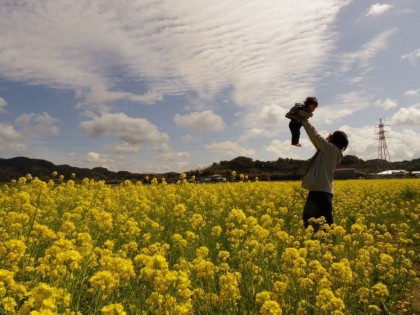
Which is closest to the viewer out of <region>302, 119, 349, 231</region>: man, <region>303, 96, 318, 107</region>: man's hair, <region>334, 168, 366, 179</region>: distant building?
<region>303, 96, 318, 107</region>: man's hair

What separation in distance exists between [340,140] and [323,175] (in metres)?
0.59

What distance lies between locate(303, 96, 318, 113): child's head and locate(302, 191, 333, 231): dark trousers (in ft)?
4.06

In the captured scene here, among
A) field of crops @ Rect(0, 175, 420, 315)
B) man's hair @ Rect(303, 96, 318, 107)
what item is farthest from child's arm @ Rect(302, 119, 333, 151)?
field of crops @ Rect(0, 175, 420, 315)

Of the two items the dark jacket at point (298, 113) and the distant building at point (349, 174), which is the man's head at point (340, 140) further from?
the distant building at point (349, 174)

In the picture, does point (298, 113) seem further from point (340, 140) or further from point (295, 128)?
point (340, 140)

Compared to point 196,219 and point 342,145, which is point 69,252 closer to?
point 196,219

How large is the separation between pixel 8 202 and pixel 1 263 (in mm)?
4697

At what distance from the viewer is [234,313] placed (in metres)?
A: 3.13

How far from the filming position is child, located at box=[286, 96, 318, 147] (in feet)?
17.9

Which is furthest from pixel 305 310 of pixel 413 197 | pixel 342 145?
pixel 413 197

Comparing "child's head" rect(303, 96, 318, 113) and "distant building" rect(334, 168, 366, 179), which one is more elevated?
"child's head" rect(303, 96, 318, 113)

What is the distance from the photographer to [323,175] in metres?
5.83

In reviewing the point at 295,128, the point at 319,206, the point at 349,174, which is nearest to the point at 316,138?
the point at 295,128

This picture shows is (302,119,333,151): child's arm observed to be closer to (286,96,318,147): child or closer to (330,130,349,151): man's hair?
(286,96,318,147): child
